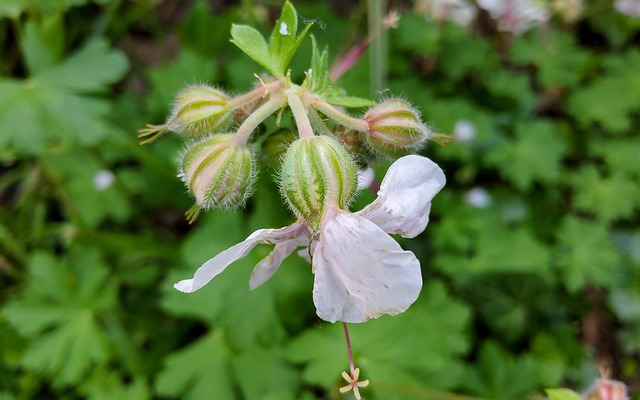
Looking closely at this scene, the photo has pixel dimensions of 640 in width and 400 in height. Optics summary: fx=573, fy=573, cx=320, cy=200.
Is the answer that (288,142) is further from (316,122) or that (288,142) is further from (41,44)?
(41,44)

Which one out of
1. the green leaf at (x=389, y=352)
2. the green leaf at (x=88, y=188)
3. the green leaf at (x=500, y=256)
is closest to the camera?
the green leaf at (x=389, y=352)

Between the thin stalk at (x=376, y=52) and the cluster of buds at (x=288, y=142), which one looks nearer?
the cluster of buds at (x=288, y=142)

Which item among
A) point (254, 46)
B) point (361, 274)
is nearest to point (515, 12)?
point (254, 46)

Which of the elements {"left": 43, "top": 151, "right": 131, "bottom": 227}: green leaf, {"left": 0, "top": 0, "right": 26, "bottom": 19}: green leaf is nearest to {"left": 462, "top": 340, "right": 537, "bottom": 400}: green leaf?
{"left": 43, "top": 151, "right": 131, "bottom": 227}: green leaf

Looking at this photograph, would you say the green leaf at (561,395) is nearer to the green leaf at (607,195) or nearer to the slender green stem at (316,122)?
the slender green stem at (316,122)

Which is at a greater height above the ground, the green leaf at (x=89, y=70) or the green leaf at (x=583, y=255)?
the green leaf at (x=89, y=70)

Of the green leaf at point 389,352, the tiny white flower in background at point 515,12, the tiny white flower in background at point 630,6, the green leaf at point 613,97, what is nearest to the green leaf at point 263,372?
the green leaf at point 389,352

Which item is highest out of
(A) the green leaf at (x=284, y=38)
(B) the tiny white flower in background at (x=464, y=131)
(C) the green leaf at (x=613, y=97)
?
(C) the green leaf at (x=613, y=97)
